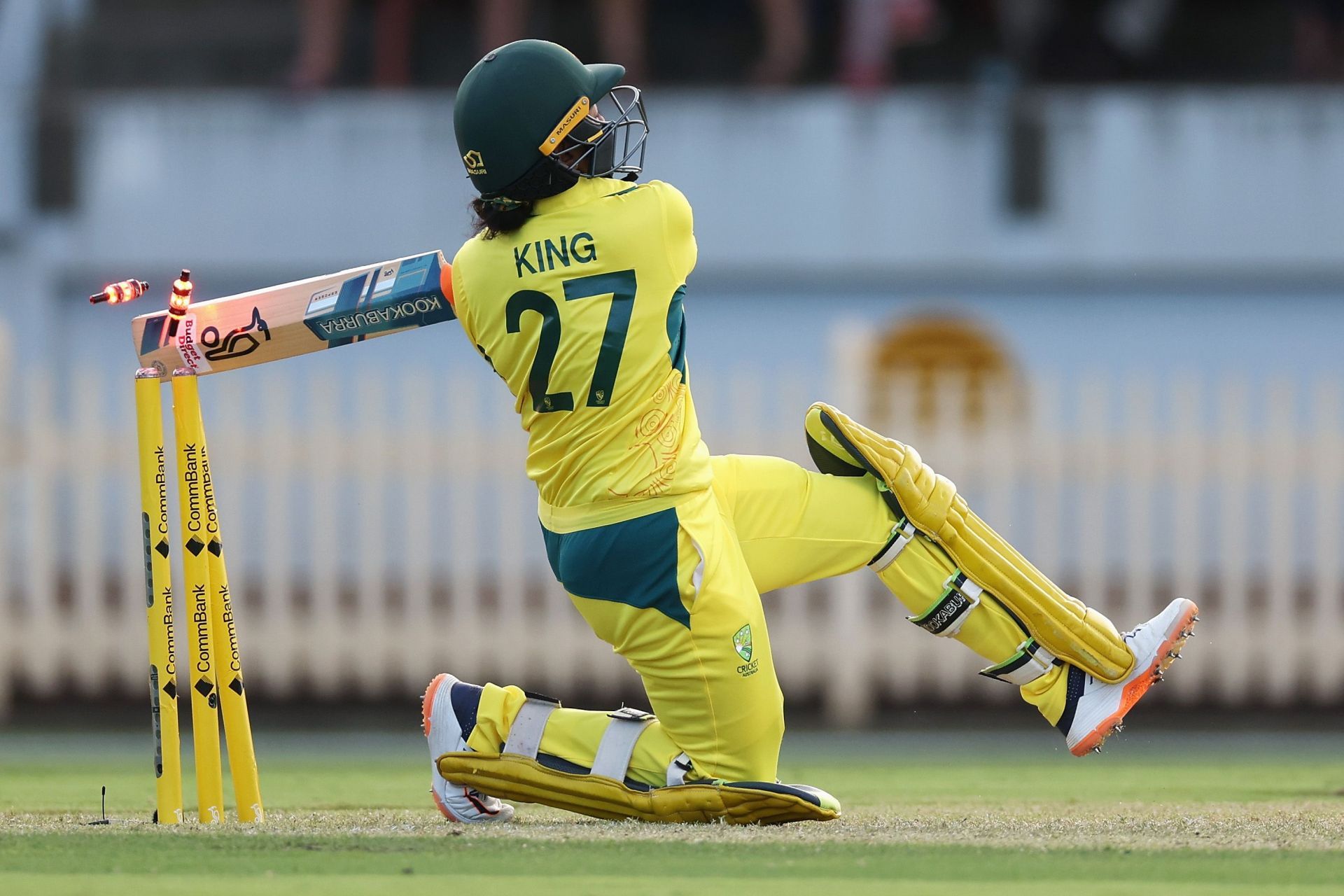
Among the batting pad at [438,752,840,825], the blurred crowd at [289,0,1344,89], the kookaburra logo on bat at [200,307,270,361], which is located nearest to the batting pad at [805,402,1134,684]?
the batting pad at [438,752,840,825]

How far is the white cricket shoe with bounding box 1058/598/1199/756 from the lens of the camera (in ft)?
14.6

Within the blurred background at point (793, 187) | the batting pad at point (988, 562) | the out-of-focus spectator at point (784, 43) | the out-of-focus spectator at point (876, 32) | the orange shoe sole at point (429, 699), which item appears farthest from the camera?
the out-of-focus spectator at point (784, 43)

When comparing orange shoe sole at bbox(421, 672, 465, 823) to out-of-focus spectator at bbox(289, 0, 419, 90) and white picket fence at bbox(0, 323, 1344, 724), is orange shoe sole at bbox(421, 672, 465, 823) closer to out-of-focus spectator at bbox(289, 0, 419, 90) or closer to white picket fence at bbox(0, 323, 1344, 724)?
white picket fence at bbox(0, 323, 1344, 724)

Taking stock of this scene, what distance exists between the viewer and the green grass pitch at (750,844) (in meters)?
3.51

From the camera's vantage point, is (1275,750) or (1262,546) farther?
(1262,546)

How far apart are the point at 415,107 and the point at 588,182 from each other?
317 inches

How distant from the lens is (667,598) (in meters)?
4.28

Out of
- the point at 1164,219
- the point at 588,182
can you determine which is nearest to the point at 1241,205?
the point at 1164,219

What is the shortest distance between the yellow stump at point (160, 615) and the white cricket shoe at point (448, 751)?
59 cm

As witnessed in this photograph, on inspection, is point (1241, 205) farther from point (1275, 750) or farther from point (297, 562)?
point (297, 562)

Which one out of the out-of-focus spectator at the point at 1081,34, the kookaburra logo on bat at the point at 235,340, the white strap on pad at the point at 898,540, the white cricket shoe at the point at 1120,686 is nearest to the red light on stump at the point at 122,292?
the kookaburra logo on bat at the point at 235,340

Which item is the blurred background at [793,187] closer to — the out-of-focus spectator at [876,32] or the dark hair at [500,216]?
the out-of-focus spectator at [876,32]

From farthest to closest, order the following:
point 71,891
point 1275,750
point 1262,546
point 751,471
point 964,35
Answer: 1. point 964,35
2. point 1262,546
3. point 1275,750
4. point 751,471
5. point 71,891

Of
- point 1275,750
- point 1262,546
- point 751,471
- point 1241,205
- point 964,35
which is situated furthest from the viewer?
point 964,35
